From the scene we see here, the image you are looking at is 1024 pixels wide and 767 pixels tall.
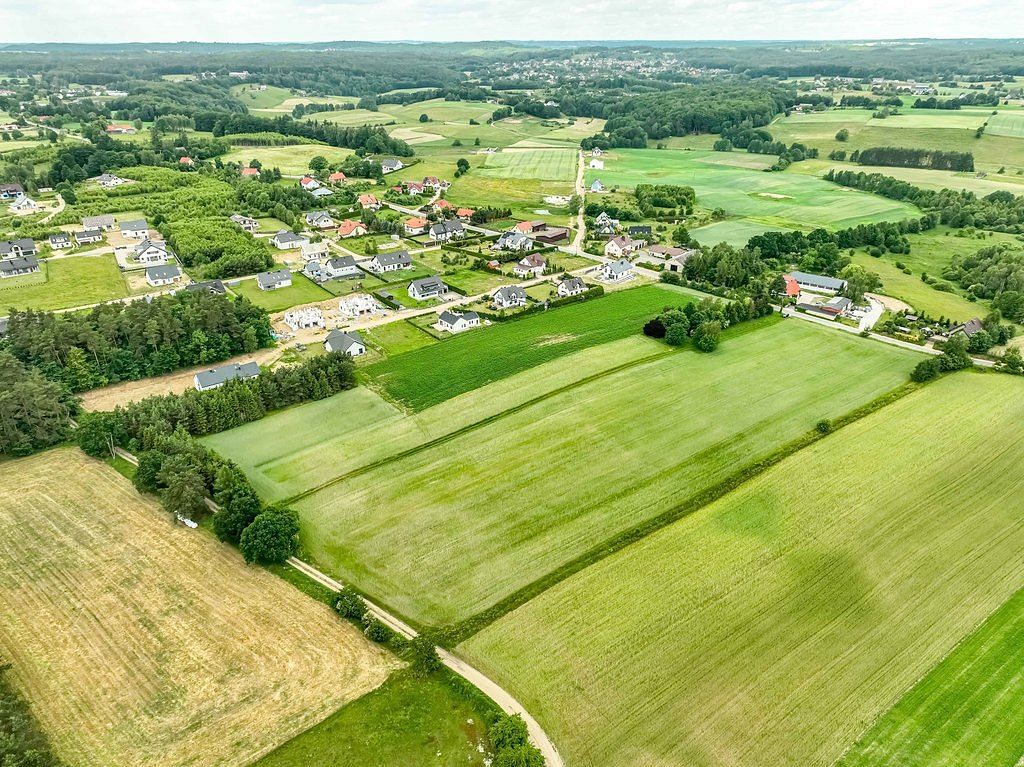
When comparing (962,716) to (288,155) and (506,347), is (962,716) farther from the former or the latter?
(288,155)

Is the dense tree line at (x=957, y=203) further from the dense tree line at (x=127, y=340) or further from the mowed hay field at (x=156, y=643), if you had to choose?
the mowed hay field at (x=156, y=643)

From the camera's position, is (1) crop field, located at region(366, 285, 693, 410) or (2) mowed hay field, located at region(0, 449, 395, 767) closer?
(2) mowed hay field, located at region(0, 449, 395, 767)

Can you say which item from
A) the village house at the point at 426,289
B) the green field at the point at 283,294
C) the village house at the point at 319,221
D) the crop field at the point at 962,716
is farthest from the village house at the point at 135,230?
the crop field at the point at 962,716

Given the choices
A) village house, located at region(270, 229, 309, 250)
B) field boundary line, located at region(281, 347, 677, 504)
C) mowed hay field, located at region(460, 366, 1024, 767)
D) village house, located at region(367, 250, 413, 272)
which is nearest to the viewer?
mowed hay field, located at region(460, 366, 1024, 767)

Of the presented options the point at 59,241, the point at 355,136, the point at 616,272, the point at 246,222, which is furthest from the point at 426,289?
the point at 355,136

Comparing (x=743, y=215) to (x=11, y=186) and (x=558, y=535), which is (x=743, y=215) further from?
(x=11, y=186)

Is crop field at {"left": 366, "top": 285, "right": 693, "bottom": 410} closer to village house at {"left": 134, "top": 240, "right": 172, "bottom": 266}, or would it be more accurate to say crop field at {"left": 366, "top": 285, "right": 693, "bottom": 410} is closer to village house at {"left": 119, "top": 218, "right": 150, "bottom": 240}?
village house at {"left": 134, "top": 240, "right": 172, "bottom": 266}

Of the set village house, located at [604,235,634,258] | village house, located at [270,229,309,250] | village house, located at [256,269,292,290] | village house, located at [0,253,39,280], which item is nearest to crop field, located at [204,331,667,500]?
village house, located at [256,269,292,290]
